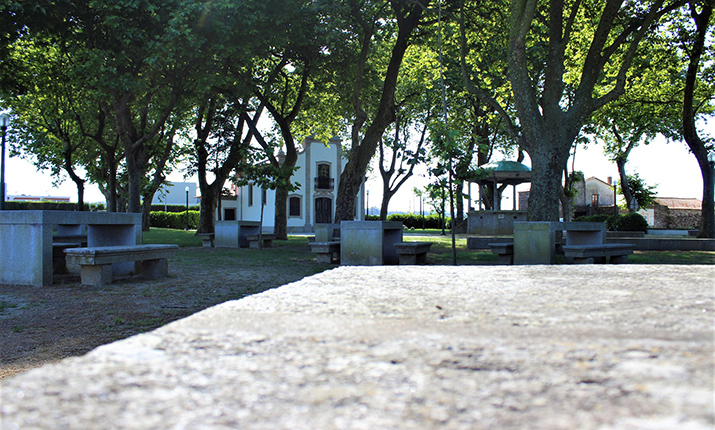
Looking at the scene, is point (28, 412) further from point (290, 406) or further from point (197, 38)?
point (197, 38)

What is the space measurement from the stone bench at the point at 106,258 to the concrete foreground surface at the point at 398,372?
5.95 meters

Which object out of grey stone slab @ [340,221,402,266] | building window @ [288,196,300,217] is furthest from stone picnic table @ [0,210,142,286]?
building window @ [288,196,300,217]

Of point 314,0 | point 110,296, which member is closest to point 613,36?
point 314,0

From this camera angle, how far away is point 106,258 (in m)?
6.64

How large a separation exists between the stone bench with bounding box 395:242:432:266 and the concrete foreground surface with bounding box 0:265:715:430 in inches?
327

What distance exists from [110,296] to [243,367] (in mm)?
5902

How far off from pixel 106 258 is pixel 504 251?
648 cm

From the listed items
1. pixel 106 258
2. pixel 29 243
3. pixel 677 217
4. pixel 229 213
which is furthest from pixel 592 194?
pixel 29 243

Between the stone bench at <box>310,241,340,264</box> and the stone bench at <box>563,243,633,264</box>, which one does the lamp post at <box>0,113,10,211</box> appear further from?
the stone bench at <box>563,243,633,264</box>

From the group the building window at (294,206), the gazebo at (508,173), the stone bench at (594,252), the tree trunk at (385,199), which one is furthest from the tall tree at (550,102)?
the building window at (294,206)

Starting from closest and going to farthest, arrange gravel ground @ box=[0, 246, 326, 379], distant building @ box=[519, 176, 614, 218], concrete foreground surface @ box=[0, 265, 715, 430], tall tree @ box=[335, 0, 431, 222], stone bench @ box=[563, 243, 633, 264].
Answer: concrete foreground surface @ box=[0, 265, 715, 430] < gravel ground @ box=[0, 246, 326, 379] < stone bench @ box=[563, 243, 633, 264] < tall tree @ box=[335, 0, 431, 222] < distant building @ box=[519, 176, 614, 218]

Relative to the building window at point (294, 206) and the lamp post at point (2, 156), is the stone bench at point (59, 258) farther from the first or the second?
the building window at point (294, 206)

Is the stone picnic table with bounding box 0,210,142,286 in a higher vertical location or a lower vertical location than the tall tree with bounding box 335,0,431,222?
lower

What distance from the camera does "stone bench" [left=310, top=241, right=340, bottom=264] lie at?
34.3ft
